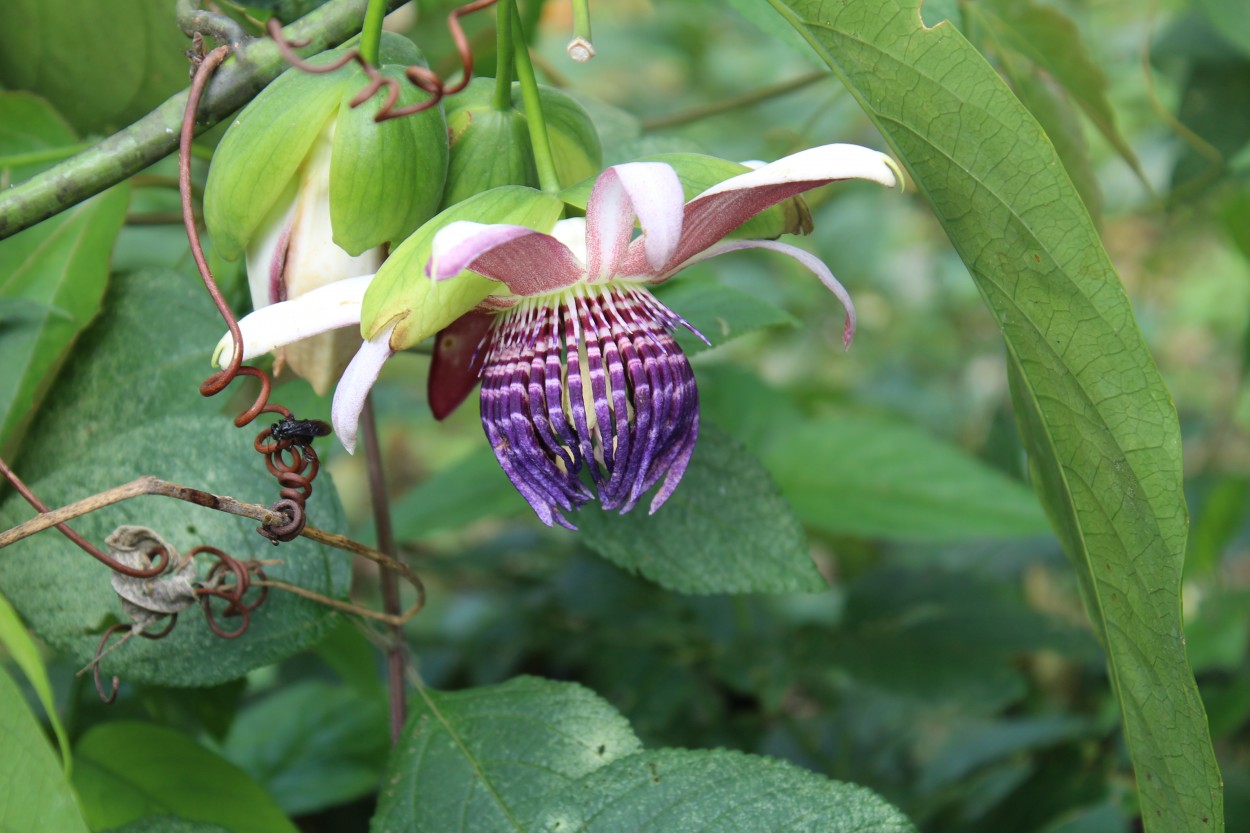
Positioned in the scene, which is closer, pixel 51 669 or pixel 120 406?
pixel 120 406

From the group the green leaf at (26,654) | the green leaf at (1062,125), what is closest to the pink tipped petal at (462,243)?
the green leaf at (26,654)

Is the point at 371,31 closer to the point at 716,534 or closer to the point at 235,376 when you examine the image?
the point at 235,376

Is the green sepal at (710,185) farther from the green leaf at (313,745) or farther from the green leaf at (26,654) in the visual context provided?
the green leaf at (313,745)

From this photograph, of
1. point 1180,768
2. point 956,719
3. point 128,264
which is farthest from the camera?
point 956,719

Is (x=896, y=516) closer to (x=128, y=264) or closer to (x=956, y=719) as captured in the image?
(x=956, y=719)

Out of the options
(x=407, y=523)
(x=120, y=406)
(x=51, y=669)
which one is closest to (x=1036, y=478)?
(x=120, y=406)

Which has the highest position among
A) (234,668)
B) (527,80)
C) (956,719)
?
(527,80)
